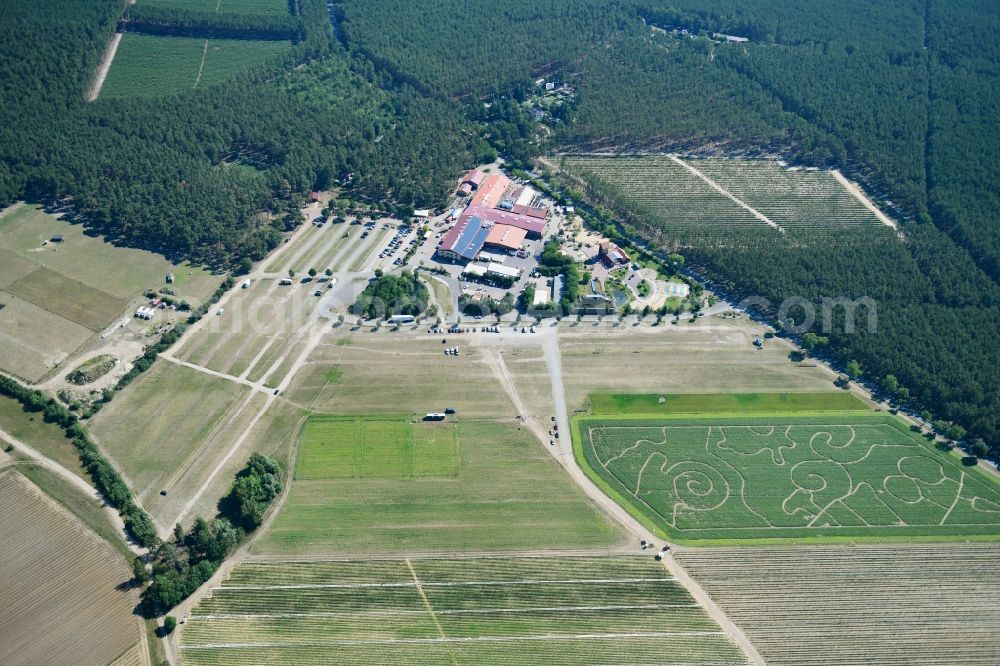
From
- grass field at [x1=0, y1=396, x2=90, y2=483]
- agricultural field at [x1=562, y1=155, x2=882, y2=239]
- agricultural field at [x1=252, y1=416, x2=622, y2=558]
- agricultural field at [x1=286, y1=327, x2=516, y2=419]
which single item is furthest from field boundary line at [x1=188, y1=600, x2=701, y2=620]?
agricultural field at [x1=562, y1=155, x2=882, y2=239]

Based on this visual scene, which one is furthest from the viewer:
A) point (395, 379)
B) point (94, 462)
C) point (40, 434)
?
point (395, 379)

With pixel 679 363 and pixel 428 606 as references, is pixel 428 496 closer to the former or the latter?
pixel 428 606

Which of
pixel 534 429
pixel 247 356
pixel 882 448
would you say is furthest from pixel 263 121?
pixel 882 448

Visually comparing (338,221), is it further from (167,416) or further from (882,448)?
(882,448)

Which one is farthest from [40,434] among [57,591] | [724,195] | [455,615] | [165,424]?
[724,195]

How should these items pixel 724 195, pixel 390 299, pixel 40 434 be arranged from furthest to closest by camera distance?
pixel 724 195 → pixel 390 299 → pixel 40 434

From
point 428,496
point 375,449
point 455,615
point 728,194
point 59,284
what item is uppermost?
point 728,194
